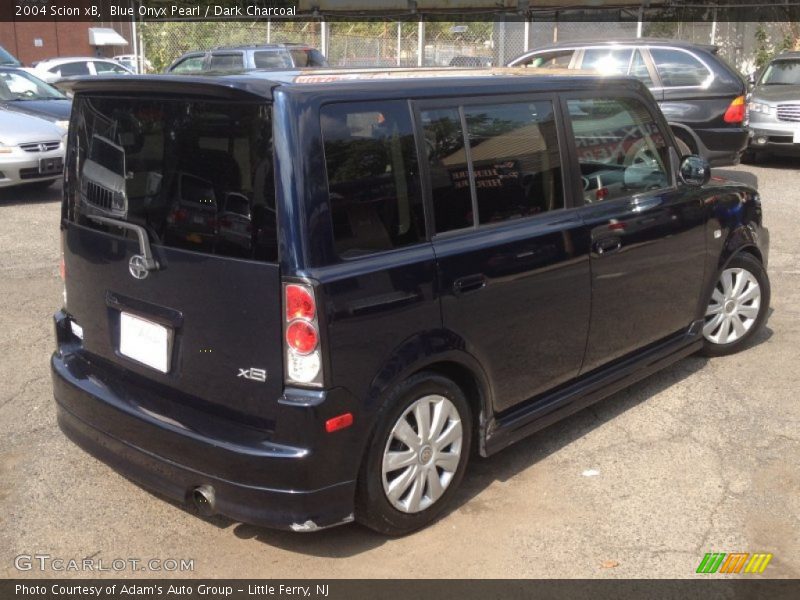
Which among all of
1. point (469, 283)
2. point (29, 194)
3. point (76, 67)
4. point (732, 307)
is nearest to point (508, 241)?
point (469, 283)

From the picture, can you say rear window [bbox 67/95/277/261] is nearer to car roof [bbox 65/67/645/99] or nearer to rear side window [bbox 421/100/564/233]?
car roof [bbox 65/67/645/99]

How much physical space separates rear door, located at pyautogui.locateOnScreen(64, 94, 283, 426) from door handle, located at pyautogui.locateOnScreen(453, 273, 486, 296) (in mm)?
829

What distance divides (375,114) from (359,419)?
116cm

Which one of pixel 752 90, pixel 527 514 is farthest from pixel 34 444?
pixel 752 90

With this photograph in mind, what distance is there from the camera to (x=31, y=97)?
42.8 ft

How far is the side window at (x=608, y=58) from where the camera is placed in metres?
12.0

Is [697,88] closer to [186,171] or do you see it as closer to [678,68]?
[678,68]

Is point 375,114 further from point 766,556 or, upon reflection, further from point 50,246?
point 50,246

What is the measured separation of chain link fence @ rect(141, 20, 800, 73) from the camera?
21219mm

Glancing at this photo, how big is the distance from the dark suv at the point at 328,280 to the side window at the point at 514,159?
1 cm

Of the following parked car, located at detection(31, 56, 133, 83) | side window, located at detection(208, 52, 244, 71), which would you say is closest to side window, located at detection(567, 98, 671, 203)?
side window, located at detection(208, 52, 244, 71)

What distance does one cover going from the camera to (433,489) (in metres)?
3.68

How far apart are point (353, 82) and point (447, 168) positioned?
55 cm
